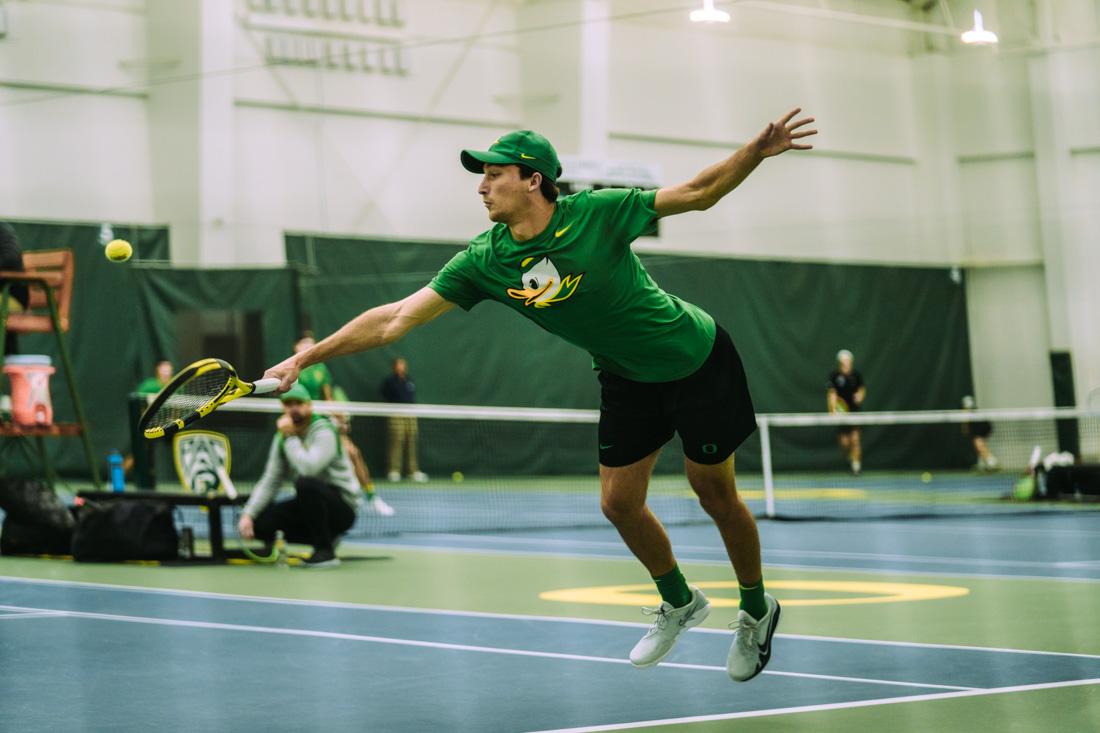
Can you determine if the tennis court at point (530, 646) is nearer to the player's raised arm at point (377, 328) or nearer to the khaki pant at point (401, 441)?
the player's raised arm at point (377, 328)

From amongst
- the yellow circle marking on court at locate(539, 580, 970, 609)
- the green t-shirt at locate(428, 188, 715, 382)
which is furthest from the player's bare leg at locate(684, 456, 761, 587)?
the yellow circle marking on court at locate(539, 580, 970, 609)

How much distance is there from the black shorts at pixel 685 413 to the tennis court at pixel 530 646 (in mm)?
814

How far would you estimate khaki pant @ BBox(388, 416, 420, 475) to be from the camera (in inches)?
789

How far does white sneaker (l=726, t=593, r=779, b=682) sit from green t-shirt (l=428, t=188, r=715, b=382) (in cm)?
88

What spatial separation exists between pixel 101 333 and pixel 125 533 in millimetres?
9458

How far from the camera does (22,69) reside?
1877 centimetres

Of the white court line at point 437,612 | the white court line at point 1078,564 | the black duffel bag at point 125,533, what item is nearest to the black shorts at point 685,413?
the white court line at point 437,612

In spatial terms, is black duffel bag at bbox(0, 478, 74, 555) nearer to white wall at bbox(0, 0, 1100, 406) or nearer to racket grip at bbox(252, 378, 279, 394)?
racket grip at bbox(252, 378, 279, 394)

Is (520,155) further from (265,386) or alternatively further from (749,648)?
(749,648)

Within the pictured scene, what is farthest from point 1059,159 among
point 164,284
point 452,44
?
point 164,284

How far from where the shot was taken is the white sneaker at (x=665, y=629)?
5.23m

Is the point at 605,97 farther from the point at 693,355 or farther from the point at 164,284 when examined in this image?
the point at 693,355

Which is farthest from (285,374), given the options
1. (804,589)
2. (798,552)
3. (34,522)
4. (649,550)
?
(798,552)

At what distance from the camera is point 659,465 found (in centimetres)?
2262
